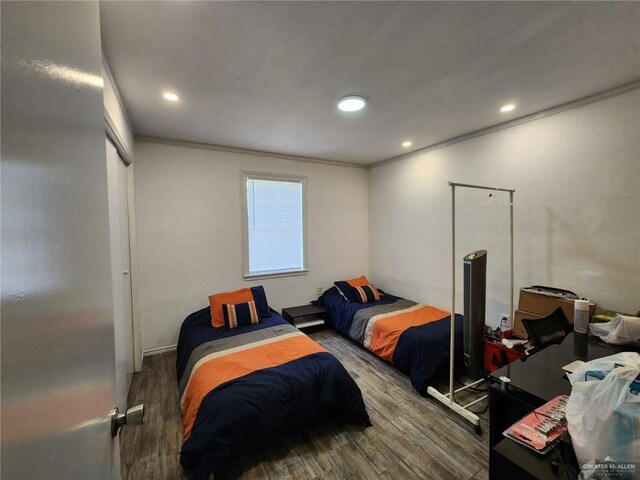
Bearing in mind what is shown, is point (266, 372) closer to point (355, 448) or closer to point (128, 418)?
point (355, 448)

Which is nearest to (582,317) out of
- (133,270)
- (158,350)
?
(133,270)

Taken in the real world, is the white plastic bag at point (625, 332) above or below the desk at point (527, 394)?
above

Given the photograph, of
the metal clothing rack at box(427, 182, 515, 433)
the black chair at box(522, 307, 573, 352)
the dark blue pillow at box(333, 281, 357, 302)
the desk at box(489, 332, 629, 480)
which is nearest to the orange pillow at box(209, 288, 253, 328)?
the dark blue pillow at box(333, 281, 357, 302)

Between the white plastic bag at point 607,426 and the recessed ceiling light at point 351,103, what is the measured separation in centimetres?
218

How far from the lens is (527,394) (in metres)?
1.18

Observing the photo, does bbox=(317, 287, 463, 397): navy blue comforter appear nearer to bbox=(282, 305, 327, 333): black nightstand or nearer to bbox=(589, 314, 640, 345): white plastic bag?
bbox=(589, 314, 640, 345): white plastic bag

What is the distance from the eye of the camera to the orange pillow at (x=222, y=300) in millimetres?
3010

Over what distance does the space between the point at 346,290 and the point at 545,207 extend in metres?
2.51

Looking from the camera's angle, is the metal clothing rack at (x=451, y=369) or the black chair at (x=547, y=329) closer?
the black chair at (x=547, y=329)

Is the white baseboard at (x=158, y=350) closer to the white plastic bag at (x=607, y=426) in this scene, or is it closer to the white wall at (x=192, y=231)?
the white wall at (x=192, y=231)

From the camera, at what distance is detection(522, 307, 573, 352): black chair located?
1647 mm

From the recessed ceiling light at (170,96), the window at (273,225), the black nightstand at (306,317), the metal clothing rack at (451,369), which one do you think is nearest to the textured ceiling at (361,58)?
the recessed ceiling light at (170,96)

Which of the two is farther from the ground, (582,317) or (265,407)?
(582,317)

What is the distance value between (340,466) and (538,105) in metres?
3.28
